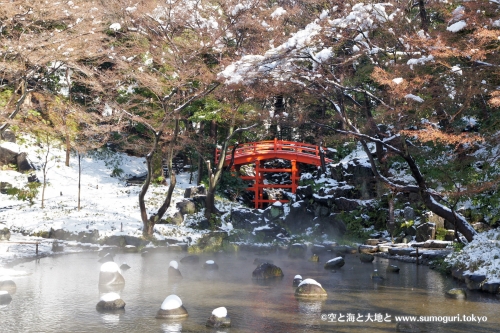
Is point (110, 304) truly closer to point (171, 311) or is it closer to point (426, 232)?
point (171, 311)

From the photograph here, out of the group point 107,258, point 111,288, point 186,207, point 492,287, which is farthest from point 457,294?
point 186,207

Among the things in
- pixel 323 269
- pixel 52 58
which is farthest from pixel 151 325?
pixel 52 58

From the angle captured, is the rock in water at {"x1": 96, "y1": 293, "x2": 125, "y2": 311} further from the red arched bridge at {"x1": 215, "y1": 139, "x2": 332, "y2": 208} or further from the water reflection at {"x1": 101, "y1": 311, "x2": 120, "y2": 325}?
the red arched bridge at {"x1": 215, "y1": 139, "x2": 332, "y2": 208}

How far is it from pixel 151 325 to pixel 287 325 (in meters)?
2.18

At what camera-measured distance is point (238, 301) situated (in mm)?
9562

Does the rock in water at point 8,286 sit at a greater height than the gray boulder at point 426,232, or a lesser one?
lesser

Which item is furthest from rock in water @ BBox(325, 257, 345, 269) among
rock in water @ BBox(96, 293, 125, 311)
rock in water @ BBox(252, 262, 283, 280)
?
rock in water @ BBox(96, 293, 125, 311)

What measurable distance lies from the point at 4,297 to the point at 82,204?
1272 cm

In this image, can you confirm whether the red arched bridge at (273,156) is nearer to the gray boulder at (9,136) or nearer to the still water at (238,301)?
the gray boulder at (9,136)

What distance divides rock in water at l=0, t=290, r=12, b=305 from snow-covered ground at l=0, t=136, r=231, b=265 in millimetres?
5176

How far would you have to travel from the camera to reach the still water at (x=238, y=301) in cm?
777

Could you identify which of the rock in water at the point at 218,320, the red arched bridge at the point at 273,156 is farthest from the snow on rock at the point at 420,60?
the red arched bridge at the point at 273,156

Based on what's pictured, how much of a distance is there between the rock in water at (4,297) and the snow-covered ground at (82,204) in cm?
518

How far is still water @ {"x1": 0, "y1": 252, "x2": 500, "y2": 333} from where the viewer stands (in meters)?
7.77
